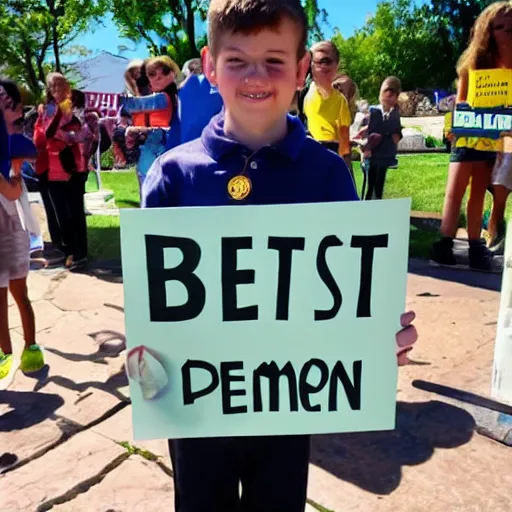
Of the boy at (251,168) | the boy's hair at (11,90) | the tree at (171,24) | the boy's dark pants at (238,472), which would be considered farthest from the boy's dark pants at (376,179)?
the tree at (171,24)

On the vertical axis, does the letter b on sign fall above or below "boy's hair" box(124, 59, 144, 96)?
below

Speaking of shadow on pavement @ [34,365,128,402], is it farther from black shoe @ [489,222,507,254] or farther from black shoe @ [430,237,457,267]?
black shoe @ [489,222,507,254]

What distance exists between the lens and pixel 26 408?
8.36ft

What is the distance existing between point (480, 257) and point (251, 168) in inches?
146

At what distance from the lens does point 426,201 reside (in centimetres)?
737

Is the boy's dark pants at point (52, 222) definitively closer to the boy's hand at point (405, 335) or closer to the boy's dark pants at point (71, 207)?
the boy's dark pants at point (71, 207)

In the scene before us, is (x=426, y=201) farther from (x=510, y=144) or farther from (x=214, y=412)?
(x=214, y=412)

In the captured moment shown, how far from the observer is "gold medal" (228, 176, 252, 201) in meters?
1.27

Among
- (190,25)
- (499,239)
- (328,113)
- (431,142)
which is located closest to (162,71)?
(328,113)

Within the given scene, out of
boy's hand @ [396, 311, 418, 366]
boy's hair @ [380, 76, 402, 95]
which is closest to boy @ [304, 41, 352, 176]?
boy's hair @ [380, 76, 402, 95]

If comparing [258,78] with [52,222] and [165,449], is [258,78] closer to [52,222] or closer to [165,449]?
[165,449]

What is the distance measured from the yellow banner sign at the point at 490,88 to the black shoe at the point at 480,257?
110 cm

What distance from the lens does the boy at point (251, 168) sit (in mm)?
1213

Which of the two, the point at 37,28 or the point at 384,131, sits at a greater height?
the point at 37,28
